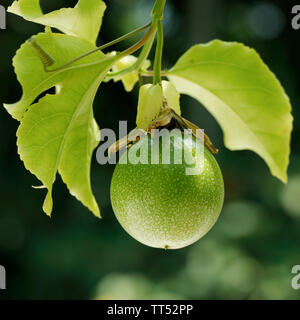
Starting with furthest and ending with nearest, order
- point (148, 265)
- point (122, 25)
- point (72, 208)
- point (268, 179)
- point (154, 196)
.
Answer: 1. point (122, 25)
2. point (72, 208)
3. point (268, 179)
4. point (148, 265)
5. point (154, 196)

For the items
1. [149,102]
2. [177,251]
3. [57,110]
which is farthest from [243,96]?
[177,251]

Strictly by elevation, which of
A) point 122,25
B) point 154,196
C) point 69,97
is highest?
point 122,25

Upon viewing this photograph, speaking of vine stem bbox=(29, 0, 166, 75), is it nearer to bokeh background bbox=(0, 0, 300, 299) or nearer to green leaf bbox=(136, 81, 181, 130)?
green leaf bbox=(136, 81, 181, 130)

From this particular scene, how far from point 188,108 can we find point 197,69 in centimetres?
310

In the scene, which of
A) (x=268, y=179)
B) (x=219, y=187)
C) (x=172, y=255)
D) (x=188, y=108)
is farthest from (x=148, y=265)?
(x=219, y=187)

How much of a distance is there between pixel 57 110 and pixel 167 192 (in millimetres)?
214

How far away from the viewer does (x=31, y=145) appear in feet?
2.26

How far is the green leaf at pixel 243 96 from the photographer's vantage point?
668 millimetres

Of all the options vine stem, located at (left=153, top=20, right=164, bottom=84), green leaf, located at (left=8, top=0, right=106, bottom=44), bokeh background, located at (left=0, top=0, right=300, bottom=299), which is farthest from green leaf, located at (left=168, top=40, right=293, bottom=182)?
bokeh background, located at (left=0, top=0, right=300, bottom=299)

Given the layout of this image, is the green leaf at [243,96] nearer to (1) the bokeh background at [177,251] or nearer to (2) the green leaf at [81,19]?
(2) the green leaf at [81,19]

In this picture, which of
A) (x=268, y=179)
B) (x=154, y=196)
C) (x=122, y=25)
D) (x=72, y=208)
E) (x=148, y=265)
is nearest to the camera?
(x=154, y=196)

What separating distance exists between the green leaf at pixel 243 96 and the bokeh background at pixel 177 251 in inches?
80.9

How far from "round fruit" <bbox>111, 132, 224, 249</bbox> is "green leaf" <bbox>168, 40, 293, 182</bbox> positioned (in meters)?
0.08

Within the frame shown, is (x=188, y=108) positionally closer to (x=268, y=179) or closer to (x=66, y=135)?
(x=268, y=179)
